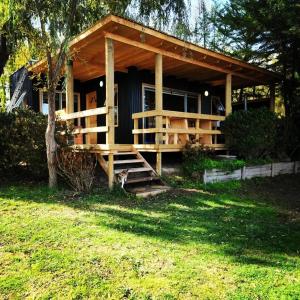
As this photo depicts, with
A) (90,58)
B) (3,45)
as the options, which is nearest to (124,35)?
(90,58)

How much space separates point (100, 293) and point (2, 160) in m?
5.35

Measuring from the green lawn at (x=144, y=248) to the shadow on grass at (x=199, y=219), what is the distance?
0.05 feet

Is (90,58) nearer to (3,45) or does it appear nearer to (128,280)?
(3,45)

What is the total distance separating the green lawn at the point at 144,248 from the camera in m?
2.89

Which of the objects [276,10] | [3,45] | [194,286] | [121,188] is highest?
[276,10]

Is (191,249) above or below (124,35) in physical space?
below

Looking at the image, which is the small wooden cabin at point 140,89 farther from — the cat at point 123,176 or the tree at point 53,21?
the tree at point 53,21

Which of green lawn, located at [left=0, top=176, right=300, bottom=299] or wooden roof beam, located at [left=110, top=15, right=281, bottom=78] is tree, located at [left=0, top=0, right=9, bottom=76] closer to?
wooden roof beam, located at [left=110, top=15, right=281, bottom=78]

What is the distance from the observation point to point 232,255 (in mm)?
3656

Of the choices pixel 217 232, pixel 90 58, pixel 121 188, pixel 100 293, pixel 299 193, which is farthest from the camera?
pixel 90 58

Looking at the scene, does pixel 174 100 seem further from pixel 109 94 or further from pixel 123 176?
pixel 123 176

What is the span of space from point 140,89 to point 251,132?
3.83 m

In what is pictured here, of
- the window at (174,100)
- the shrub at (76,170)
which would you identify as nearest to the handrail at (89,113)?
the shrub at (76,170)

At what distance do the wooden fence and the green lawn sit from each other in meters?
1.64
